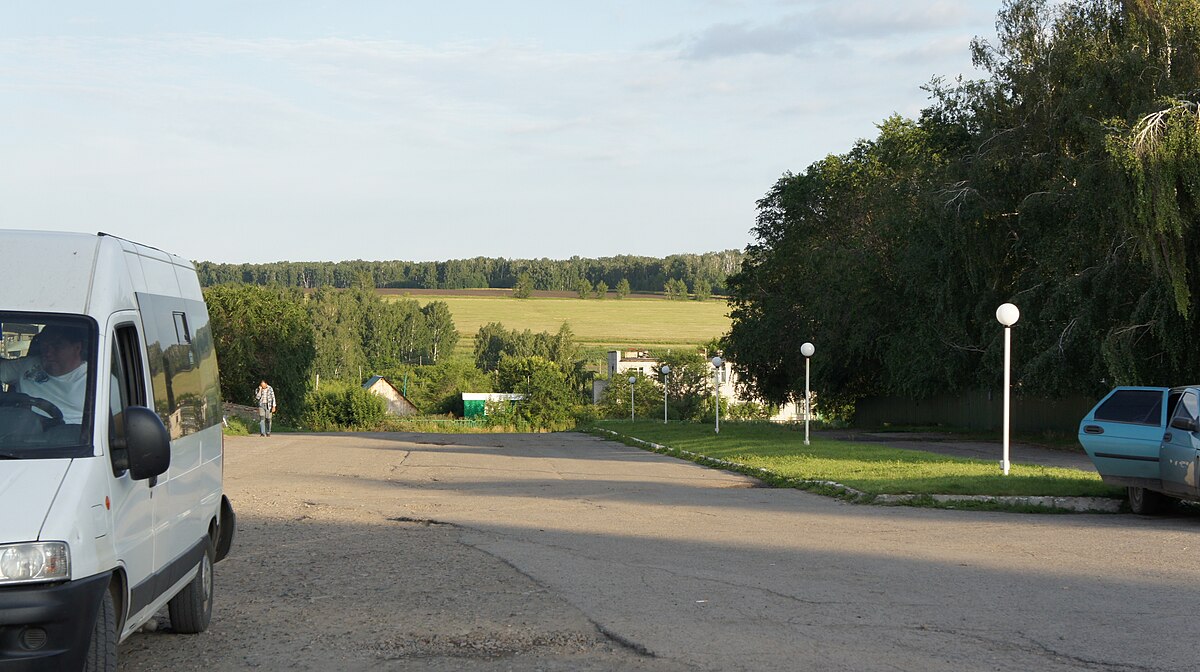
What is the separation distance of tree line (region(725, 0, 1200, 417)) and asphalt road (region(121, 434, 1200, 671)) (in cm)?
1187

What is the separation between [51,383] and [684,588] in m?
5.29

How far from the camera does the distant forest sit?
159125 millimetres

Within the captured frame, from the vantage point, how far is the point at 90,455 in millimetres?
5777

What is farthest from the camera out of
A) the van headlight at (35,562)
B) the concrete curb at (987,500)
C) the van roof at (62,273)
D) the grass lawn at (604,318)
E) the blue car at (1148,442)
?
the grass lawn at (604,318)

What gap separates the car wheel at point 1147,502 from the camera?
15469 mm

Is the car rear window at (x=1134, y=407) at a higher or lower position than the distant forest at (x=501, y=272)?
lower

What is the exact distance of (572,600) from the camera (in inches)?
353

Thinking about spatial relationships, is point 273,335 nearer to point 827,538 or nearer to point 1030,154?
point 1030,154

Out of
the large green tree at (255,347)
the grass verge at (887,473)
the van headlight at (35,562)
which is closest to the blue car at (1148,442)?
the grass verge at (887,473)

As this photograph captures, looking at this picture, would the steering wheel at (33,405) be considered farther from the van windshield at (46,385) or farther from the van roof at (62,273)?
the van roof at (62,273)

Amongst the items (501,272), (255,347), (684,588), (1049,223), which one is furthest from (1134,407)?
(501,272)

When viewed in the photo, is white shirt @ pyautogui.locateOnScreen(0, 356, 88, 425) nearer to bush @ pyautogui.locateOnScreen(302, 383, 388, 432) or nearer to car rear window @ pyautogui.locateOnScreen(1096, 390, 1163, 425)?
car rear window @ pyautogui.locateOnScreen(1096, 390, 1163, 425)

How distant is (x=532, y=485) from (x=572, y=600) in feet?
38.7

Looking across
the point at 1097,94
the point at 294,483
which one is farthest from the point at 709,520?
the point at 1097,94
